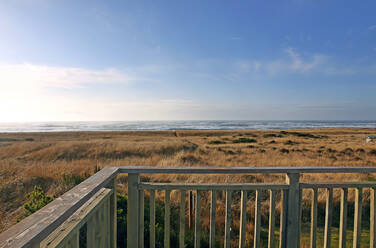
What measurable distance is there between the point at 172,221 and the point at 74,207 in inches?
149

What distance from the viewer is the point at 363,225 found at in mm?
4707

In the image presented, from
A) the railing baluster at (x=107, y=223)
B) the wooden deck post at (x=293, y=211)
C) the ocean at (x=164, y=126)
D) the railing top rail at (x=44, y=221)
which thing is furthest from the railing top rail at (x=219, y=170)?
the ocean at (x=164, y=126)

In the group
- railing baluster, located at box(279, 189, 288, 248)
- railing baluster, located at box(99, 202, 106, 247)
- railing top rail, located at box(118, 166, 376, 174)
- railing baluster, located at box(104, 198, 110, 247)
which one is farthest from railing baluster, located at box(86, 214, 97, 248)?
railing baluster, located at box(279, 189, 288, 248)

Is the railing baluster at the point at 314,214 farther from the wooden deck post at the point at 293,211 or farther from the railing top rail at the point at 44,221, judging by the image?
the railing top rail at the point at 44,221

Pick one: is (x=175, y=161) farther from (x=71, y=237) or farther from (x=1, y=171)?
(x=71, y=237)

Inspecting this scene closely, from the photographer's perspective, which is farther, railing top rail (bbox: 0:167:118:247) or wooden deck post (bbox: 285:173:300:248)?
wooden deck post (bbox: 285:173:300:248)

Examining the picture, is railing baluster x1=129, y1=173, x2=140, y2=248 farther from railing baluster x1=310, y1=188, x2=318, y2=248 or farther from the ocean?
the ocean

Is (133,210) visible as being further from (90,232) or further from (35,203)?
(35,203)

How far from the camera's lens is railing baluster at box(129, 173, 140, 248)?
7.18 ft

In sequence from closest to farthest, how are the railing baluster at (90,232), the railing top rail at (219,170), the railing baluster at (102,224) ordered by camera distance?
the railing baluster at (90,232)
the railing baluster at (102,224)
the railing top rail at (219,170)

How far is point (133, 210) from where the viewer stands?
220 cm

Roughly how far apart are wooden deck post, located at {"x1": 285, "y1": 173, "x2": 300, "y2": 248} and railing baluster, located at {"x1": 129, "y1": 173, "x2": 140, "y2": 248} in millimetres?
1549

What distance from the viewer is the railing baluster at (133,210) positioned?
86.1 inches

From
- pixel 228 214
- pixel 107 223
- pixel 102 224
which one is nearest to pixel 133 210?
pixel 107 223
